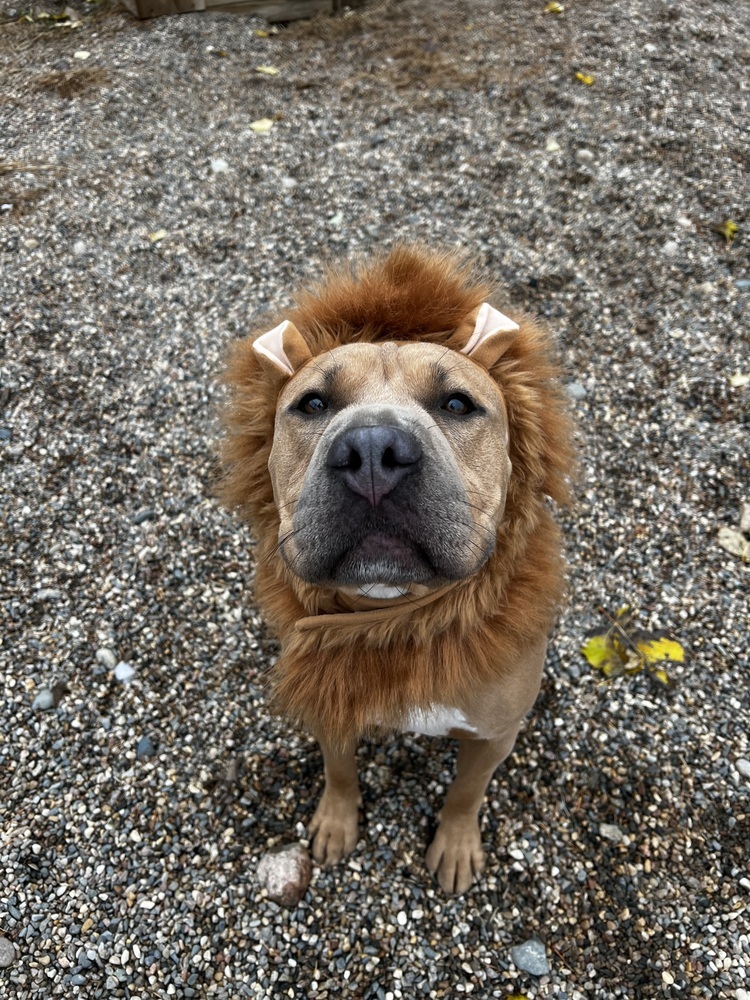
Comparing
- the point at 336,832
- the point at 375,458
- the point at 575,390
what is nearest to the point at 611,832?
the point at 336,832

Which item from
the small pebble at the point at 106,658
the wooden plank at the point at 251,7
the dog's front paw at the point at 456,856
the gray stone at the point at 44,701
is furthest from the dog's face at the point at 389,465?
the wooden plank at the point at 251,7

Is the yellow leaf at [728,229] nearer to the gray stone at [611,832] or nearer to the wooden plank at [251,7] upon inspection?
the gray stone at [611,832]

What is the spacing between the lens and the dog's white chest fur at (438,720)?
2.23 meters

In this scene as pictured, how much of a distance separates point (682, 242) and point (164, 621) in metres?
4.31

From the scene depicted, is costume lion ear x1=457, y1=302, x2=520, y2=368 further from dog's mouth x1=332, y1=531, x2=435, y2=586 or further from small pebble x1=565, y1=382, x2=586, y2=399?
small pebble x1=565, y1=382, x2=586, y2=399

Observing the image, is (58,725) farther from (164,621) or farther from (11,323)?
(11,323)

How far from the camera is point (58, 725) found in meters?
3.17

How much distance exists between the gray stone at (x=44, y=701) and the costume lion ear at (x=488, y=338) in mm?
2510

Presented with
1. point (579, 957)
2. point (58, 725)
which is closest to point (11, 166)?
point (58, 725)

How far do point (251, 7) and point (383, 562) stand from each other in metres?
7.44

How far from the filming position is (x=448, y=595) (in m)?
2.02

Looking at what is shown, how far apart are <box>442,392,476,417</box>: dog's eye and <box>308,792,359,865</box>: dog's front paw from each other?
1768 millimetres

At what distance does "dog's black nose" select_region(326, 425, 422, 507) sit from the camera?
1.59m


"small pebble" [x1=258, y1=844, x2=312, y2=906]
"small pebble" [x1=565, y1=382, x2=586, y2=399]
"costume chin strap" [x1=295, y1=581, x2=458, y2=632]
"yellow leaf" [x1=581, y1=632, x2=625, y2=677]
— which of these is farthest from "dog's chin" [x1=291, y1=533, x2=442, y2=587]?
"small pebble" [x1=565, y1=382, x2=586, y2=399]
